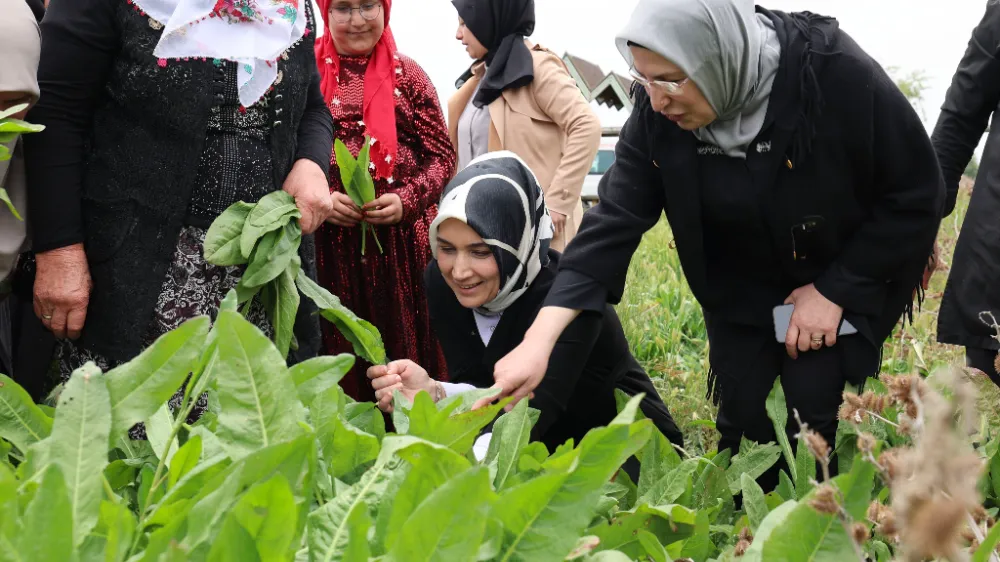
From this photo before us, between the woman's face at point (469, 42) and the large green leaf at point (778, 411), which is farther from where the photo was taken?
the woman's face at point (469, 42)

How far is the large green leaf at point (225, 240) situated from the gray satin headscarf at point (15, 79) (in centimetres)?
42

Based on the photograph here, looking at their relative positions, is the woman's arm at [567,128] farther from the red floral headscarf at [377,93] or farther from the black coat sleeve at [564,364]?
the black coat sleeve at [564,364]

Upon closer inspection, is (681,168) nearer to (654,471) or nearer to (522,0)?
(654,471)

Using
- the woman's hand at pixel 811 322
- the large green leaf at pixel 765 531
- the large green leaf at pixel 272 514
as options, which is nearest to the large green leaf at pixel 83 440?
the large green leaf at pixel 272 514

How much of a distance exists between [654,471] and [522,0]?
2.93 m

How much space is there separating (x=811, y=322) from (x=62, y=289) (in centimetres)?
163

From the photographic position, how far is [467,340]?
3.06 m

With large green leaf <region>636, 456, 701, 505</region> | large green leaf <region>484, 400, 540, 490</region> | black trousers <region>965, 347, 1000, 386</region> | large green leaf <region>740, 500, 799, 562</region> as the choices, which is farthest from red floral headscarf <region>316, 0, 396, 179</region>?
large green leaf <region>740, 500, 799, 562</region>

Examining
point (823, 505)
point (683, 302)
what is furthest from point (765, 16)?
point (683, 302)

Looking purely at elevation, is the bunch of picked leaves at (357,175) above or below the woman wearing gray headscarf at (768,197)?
below

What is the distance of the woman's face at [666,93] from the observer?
228 cm

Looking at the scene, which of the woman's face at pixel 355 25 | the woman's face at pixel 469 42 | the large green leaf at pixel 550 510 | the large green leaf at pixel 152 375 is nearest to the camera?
the large green leaf at pixel 550 510

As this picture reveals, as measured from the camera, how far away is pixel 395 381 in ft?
6.84

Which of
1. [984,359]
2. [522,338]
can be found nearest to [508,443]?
[522,338]
